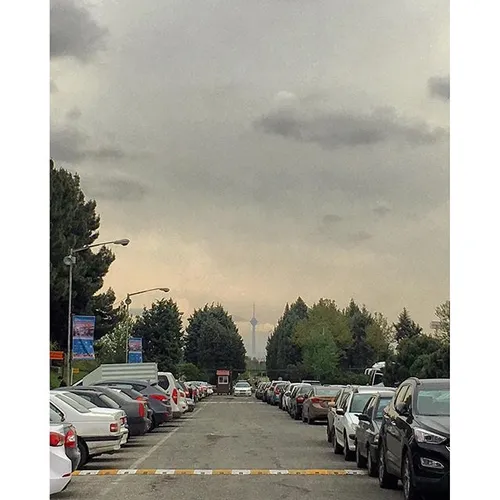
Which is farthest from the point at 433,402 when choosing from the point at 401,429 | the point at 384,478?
the point at 384,478

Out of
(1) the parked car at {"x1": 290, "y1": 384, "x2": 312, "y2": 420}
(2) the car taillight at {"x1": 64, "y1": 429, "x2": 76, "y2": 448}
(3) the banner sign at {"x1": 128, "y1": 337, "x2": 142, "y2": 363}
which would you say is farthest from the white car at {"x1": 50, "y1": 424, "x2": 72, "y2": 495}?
(3) the banner sign at {"x1": 128, "y1": 337, "x2": 142, "y2": 363}

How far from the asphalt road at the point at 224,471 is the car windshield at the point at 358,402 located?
3.12 ft

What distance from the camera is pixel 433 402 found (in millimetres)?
13945

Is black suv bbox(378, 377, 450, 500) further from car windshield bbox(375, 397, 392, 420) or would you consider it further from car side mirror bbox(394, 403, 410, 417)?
car windshield bbox(375, 397, 392, 420)

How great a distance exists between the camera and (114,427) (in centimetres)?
1883

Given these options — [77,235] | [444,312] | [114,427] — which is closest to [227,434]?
[114,427]

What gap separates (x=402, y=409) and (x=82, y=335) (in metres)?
26.4

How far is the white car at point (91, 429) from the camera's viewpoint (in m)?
18.5

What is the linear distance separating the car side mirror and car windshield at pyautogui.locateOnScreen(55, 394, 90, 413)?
666cm

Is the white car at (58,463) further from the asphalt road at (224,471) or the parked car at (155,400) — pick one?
the parked car at (155,400)

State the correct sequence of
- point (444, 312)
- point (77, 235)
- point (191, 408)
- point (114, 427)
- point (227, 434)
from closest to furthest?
1. point (114, 427)
2. point (227, 434)
3. point (444, 312)
4. point (191, 408)
5. point (77, 235)

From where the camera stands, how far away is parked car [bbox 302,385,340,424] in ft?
113
